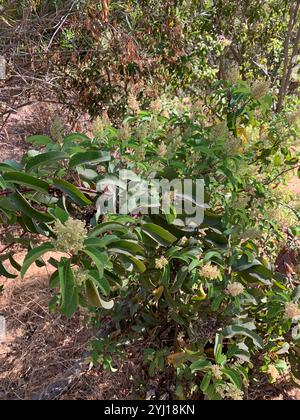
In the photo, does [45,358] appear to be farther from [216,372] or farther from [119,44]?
[119,44]

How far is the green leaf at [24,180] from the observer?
3.17 ft

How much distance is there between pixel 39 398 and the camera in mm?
1839

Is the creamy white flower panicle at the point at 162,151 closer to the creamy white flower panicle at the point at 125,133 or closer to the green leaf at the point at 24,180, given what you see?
the creamy white flower panicle at the point at 125,133

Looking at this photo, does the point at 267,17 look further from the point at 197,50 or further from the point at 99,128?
the point at 99,128

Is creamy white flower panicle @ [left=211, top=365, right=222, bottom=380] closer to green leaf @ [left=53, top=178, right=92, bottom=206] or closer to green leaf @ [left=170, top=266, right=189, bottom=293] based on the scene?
green leaf @ [left=170, top=266, right=189, bottom=293]

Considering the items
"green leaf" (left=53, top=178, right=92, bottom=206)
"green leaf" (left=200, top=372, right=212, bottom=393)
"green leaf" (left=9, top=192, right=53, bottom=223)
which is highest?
"green leaf" (left=53, top=178, right=92, bottom=206)

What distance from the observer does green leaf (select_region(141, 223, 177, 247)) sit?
1.09 metres

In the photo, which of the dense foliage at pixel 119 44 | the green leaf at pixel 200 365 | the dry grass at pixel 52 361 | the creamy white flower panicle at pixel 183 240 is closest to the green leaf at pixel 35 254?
the creamy white flower panicle at pixel 183 240

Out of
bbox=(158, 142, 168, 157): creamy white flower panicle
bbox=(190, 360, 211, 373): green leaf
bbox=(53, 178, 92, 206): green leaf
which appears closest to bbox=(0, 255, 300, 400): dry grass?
bbox=(190, 360, 211, 373): green leaf

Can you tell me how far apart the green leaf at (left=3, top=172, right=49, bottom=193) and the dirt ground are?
0.98 meters

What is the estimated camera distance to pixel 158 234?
3.72 feet

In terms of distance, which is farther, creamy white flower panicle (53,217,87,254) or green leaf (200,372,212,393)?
green leaf (200,372,212,393)

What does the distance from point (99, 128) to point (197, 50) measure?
6.78 feet

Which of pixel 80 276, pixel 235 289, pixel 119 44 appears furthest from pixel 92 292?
pixel 119 44
